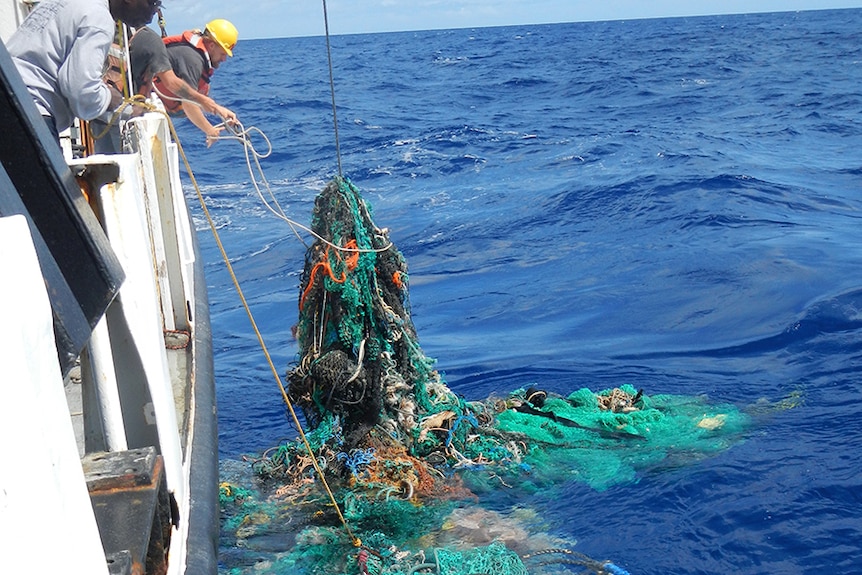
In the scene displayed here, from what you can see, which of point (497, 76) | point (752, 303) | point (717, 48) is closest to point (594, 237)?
point (752, 303)

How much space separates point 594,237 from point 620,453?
7.20m

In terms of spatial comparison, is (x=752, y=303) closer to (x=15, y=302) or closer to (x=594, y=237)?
(x=594, y=237)

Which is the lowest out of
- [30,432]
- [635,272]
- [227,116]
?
[635,272]

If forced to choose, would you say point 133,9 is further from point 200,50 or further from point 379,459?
point 200,50

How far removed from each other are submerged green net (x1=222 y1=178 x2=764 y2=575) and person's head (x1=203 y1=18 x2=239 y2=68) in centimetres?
336

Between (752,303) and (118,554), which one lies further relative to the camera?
(752,303)

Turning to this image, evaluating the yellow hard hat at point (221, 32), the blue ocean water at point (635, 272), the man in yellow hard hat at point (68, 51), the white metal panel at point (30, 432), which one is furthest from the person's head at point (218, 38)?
the white metal panel at point (30, 432)

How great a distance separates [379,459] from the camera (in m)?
4.80

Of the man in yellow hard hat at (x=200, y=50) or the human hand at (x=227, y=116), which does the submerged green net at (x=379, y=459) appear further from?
the man in yellow hard hat at (x=200, y=50)

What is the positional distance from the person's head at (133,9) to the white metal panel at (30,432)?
11.0 feet

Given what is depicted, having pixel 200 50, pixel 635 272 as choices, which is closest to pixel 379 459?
pixel 200 50

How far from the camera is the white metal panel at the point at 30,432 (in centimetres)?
114

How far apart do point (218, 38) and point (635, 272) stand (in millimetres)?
5492

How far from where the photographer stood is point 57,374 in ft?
4.30
